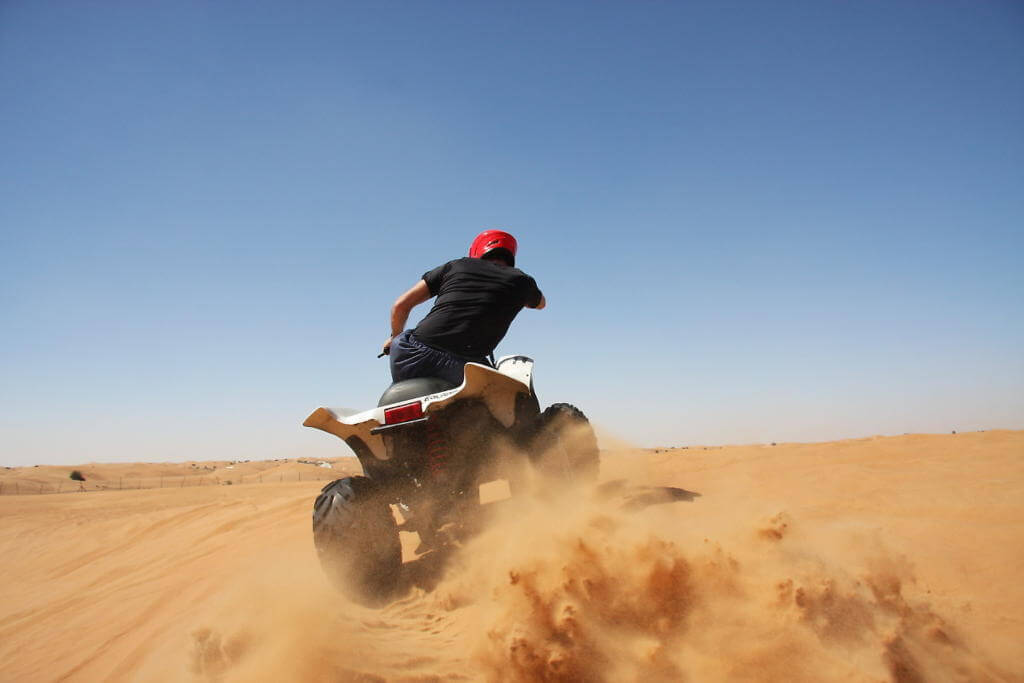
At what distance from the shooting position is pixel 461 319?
10.0ft

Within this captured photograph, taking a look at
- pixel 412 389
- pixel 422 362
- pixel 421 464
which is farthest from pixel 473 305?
Result: pixel 421 464

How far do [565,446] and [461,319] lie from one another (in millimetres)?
1032

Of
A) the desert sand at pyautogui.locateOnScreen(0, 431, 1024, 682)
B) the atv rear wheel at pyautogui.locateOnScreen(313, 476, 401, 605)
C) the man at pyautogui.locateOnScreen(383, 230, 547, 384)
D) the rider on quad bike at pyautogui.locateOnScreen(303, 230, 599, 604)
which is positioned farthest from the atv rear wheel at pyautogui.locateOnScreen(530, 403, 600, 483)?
the atv rear wheel at pyautogui.locateOnScreen(313, 476, 401, 605)

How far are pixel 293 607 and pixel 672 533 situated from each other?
1528mm

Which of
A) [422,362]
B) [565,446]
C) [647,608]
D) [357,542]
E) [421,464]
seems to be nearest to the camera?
[647,608]

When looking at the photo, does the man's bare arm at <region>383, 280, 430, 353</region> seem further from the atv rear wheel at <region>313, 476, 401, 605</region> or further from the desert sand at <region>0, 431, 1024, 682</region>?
the desert sand at <region>0, 431, 1024, 682</region>

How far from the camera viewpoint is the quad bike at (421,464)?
260 cm

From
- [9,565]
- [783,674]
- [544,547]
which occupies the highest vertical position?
[544,547]

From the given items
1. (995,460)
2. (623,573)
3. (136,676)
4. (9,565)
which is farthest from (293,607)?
(9,565)

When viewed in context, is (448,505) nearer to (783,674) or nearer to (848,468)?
(783,674)

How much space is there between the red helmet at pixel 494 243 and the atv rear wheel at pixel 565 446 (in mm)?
1083

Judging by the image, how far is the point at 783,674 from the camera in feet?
5.34

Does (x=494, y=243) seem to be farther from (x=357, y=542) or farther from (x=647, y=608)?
(x=647, y=608)

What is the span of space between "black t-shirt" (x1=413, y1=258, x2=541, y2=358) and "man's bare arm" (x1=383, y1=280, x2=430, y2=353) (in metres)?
0.18
